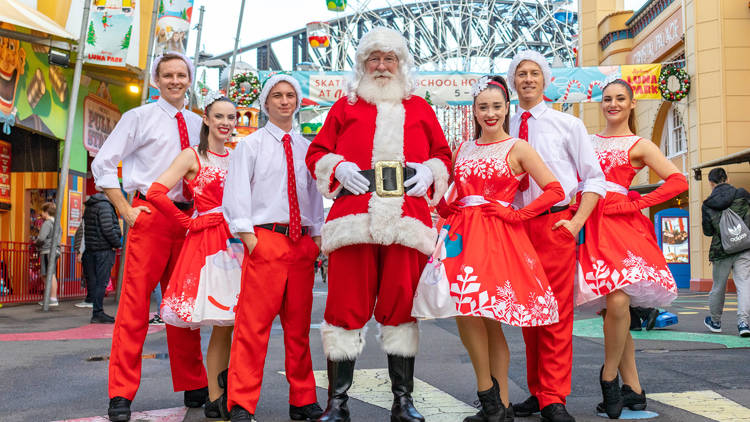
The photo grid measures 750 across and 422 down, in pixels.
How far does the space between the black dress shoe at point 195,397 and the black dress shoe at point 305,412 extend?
64cm

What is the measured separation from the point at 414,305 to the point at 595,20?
2280 centimetres

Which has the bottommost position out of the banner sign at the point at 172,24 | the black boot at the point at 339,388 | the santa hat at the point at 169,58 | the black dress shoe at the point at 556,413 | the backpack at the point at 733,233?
the black dress shoe at the point at 556,413

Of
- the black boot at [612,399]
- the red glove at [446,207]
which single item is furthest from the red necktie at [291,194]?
the black boot at [612,399]

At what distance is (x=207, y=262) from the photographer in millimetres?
4148

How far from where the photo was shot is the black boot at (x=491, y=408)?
12.5 ft

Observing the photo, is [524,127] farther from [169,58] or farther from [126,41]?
[126,41]

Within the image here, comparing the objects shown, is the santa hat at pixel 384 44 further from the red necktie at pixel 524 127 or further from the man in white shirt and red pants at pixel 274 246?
the red necktie at pixel 524 127

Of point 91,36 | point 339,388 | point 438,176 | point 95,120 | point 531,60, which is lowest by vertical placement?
point 339,388

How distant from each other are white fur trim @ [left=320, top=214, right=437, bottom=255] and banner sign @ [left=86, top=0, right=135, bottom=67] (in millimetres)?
9731

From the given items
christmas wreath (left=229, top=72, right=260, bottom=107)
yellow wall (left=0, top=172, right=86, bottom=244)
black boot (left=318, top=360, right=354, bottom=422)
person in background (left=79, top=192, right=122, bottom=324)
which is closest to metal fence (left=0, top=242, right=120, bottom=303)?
yellow wall (left=0, top=172, right=86, bottom=244)

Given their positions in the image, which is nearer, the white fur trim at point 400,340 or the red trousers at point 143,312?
the white fur trim at point 400,340

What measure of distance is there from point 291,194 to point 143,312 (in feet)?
3.61

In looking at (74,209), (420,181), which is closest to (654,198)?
(420,181)

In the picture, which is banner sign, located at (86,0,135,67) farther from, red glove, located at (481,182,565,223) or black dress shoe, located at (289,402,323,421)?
red glove, located at (481,182,565,223)
